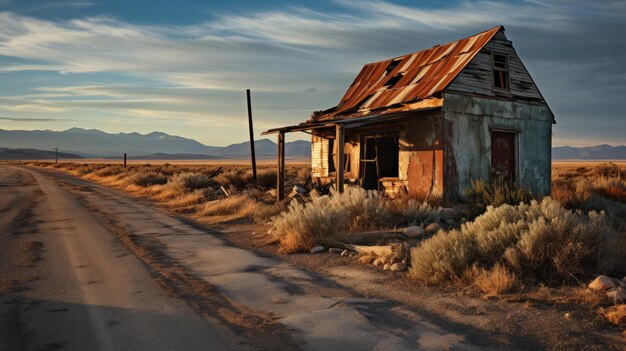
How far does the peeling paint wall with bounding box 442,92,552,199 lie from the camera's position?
13.0 m

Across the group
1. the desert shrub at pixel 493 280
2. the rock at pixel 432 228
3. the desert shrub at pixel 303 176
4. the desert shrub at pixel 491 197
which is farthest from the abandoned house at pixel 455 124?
the desert shrub at pixel 493 280

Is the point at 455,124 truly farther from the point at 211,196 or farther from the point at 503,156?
the point at 211,196

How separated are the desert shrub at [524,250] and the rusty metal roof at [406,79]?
688 cm

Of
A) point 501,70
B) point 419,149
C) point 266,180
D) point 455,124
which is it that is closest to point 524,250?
point 455,124

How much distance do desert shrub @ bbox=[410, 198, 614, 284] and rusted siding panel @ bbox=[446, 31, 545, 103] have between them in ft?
23.1

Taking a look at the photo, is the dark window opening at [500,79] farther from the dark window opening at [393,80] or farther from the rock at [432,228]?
the rock at [432,228]

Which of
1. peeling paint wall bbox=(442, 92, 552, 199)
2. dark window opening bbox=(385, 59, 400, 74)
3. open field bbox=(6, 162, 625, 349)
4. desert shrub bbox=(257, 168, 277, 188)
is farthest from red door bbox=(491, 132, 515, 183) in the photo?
desert shrub bbox=(257, 168, 277, 188)

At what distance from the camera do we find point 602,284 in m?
5.33

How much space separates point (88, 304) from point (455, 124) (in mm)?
10368

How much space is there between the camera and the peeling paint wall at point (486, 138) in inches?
511

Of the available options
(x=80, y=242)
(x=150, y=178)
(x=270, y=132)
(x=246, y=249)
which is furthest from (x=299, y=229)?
(x=150, y=178)

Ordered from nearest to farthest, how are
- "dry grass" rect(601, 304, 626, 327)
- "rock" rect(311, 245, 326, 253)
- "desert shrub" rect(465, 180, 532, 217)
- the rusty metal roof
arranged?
"dry grass" rect(601, 304, 626, 327) < "rock" rect(311, 245, 326, 253) < "desert shrub" rect(465, 180, 532, 217) < the rusty metal roof

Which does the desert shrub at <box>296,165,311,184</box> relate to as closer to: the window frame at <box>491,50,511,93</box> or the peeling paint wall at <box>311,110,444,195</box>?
the peeling paint wall at <box>311,110,444,195</box>

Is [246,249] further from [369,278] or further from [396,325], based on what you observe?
[396,325]
